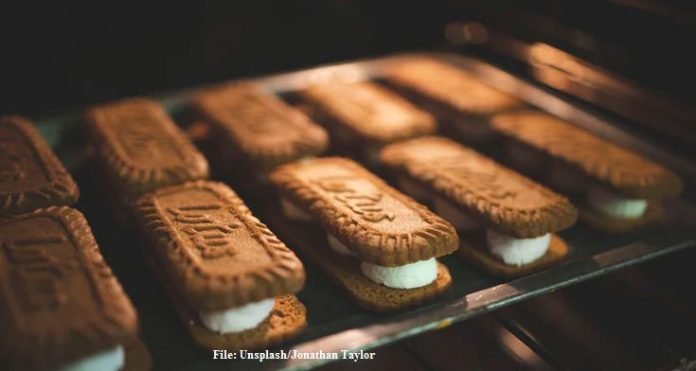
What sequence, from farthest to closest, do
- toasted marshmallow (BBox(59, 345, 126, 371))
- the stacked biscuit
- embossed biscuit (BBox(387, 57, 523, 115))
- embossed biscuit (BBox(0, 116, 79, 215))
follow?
embossed biscuit (BBox(387, 57, 523, 115))
embossed biscuit (BBox(0, 116, 79, 215))
the stacked biscuit
toasted marshmallow (BBox(59, 345, 126, 371))

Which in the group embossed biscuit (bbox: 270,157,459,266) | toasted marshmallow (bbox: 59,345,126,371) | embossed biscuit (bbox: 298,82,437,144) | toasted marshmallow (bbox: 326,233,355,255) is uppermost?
embossed biscuit (bbox: 298,82,437,144)

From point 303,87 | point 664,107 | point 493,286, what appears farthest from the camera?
point 303,87

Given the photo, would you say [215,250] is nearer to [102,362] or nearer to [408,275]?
[102,362]

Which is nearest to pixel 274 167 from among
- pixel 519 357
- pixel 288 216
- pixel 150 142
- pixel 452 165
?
pixel 288 216

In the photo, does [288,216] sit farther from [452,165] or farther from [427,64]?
[427,64]

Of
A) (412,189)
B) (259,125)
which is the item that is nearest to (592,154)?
(412,189)

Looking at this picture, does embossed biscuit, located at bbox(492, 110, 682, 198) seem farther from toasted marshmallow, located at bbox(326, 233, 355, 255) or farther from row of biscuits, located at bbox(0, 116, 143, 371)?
row of biscuits, located at bbox(0, 116, 143, 371)

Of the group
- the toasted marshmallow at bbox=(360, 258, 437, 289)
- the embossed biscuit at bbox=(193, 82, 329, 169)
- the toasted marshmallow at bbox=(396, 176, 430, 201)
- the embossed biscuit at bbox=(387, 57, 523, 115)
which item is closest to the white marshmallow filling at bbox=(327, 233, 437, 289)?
the toasted marshmallow at bbox=(360, 258, 437, 289)
